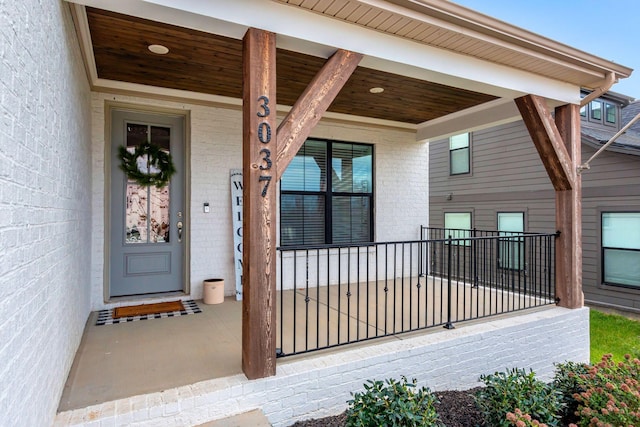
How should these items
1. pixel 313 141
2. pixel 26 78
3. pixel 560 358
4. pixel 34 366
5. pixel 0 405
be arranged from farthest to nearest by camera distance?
1. pixel 313 141
2. pixel 560 358
3. pixel 34 366
4. pixel 26 78
5. pixel 0 405

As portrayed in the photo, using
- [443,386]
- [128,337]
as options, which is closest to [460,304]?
[443,386]

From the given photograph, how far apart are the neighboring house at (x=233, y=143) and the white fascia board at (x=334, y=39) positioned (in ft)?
0.05

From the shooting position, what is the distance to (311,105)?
260 centimetres

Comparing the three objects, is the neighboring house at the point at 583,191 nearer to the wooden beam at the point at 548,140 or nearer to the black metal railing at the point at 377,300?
the wooden beam at the point at 548,140

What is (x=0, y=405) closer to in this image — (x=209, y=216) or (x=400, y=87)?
(x=209, y=216)

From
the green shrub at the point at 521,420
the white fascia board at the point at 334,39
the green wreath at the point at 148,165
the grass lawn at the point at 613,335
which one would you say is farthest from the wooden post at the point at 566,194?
the green wreath at the point at 148,165

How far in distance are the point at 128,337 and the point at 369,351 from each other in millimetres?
2091

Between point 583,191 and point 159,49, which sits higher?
point 159,49

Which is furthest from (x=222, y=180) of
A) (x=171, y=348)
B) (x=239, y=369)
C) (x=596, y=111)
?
(x=596, y=111)

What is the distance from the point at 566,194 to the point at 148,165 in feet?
16.0

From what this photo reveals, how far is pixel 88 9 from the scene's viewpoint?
2.54 metres

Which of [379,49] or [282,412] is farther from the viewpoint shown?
[379,49]

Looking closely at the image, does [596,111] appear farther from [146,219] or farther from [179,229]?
[146,219]

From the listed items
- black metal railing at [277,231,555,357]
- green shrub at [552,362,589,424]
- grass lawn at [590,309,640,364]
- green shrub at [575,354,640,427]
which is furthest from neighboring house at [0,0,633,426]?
grass lawn at [590,309,640,364]
